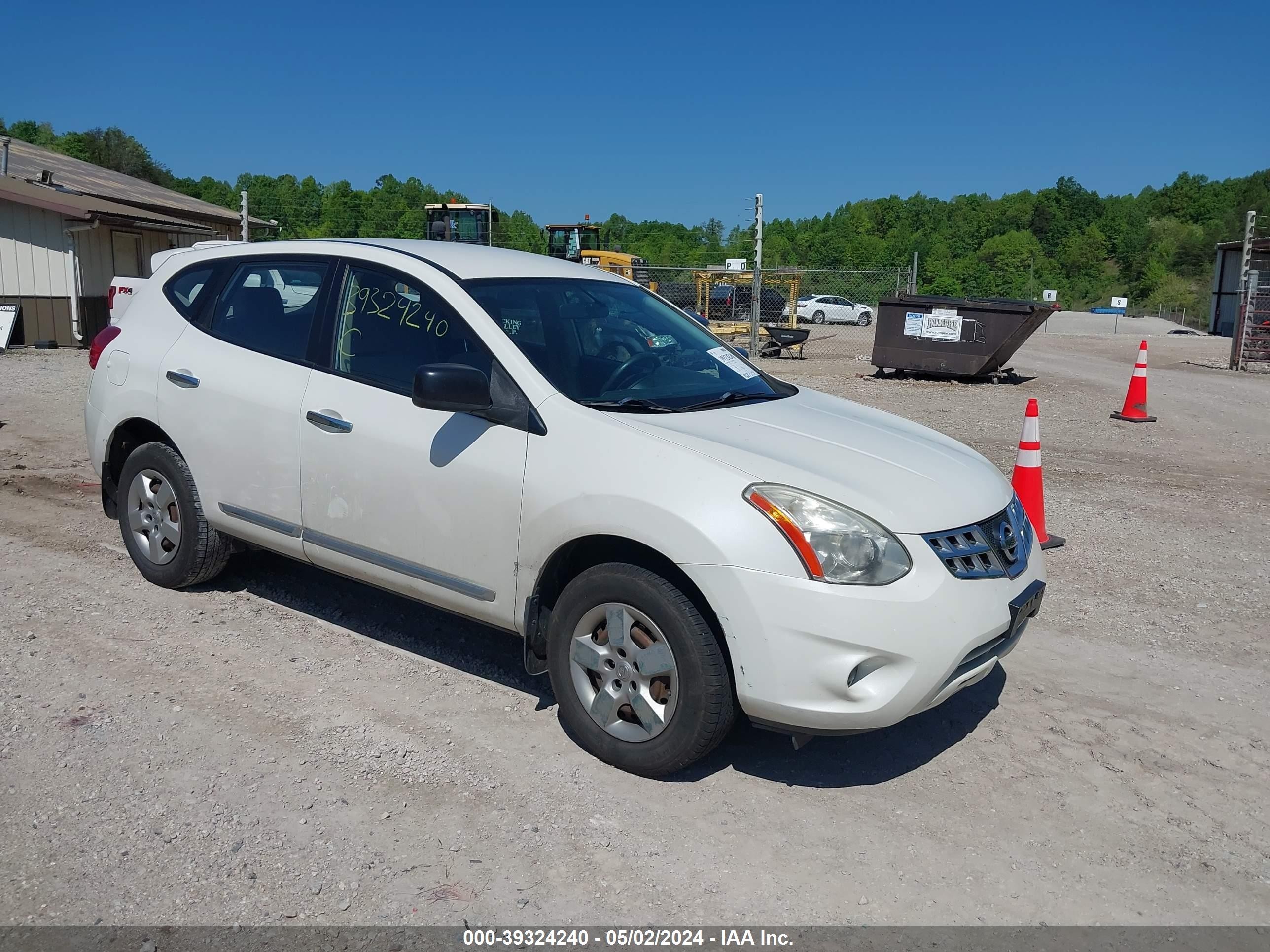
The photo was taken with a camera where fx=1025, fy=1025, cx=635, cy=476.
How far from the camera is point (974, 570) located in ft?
11.4

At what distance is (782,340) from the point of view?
21953 mm

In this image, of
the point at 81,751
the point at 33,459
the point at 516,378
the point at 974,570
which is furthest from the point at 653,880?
the point at 33,459

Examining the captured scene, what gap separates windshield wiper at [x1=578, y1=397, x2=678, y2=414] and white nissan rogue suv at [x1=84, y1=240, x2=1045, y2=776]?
0.03 feet

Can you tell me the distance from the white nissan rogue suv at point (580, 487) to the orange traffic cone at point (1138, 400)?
31.4 ft

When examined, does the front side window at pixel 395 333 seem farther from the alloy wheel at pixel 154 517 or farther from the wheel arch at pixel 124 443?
the alloy wheel at pixel 154 517

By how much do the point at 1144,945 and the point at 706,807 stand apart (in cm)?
133

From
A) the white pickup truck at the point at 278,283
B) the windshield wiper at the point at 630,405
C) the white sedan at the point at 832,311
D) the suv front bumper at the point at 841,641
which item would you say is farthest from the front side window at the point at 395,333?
the white sedan at the point at 832,311

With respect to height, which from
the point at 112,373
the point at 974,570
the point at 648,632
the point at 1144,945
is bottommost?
the point at 1144,945

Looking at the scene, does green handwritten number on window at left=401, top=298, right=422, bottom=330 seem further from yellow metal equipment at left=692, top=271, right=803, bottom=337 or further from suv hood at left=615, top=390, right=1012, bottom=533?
yellow metal equipment at left=692, top=271, right=803, bottom=337

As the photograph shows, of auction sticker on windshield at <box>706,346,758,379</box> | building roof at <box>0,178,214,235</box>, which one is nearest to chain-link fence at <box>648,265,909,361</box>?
building roof at <box>0,178,214,235</box>

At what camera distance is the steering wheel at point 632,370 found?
405 cm

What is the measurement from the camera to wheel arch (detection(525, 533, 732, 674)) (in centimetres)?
341

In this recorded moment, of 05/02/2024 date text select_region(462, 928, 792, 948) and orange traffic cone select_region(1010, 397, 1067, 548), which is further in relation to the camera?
orange traffic cone select_region(1010, 397, 1067, 548)

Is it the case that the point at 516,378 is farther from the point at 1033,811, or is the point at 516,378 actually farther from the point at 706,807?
the point at 1033,811
